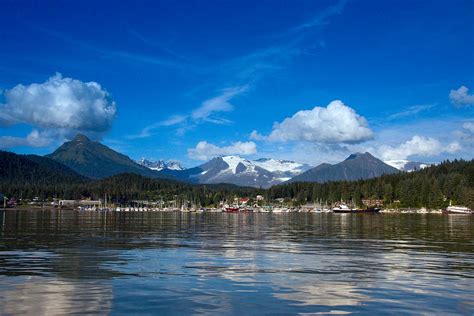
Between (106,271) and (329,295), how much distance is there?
13.9 m

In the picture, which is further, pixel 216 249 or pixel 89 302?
pixel 216 249

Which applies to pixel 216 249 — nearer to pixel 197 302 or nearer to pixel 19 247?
pixel 19 247

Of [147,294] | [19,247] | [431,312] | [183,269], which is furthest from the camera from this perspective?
[19,247]

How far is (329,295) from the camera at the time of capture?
24.1 m

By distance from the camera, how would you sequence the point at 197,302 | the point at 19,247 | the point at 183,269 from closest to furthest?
the point at 197,302, the point at 183,269, the point at 19,247

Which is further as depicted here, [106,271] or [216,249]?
[216,249]

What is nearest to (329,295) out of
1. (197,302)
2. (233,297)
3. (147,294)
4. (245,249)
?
(233,297)

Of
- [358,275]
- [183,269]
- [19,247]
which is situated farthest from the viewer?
[19,247]

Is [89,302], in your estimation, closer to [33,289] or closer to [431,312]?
[33,289]

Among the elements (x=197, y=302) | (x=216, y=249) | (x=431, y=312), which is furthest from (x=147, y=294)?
(x=216, y=249)

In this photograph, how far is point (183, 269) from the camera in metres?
33.0

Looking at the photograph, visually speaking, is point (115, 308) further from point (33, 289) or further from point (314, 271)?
point (314, 271)

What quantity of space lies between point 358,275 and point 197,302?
12.2 metres

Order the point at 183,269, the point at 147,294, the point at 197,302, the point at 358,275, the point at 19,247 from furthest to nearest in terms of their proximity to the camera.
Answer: the point at 19,247 → the point at 183,269 → the point at 358,275 → the point at 147,294 → the point at 197,302
